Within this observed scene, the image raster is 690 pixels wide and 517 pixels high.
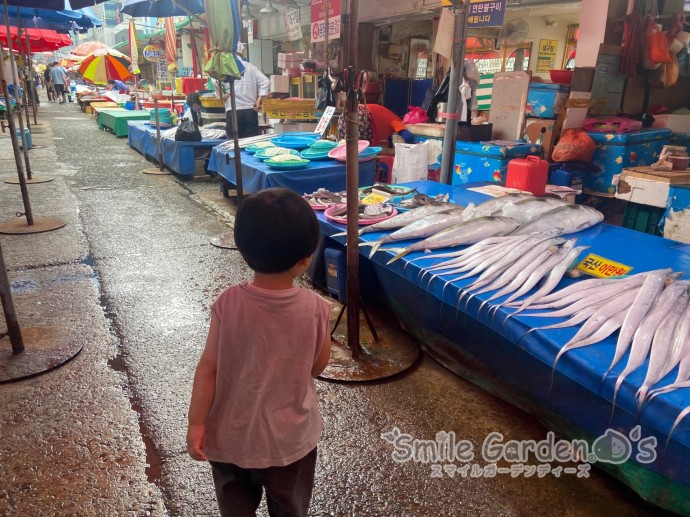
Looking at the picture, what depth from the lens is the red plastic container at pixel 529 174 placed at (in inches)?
190

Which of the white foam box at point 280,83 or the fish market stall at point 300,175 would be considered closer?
the fish market stall at point 300,175

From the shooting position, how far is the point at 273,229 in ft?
4.58

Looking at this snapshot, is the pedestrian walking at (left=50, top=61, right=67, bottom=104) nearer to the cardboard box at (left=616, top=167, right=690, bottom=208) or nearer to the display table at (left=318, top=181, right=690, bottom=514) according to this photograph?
the display table at (left=318, top=181, right=690, bottom=514)

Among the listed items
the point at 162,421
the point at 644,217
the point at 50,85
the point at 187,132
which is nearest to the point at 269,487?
the point at 162,421

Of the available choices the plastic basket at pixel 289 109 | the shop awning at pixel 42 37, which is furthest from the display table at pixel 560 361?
the shop awning at pixel 42 37

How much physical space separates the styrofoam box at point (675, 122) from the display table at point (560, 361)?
4.17 metres

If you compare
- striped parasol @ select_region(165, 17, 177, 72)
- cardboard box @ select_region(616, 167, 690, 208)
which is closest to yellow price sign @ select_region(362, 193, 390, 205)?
cardboard box @ select_region(616, 167, 690, 208)

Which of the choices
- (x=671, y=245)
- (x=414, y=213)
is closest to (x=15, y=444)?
(x=414, y=213)

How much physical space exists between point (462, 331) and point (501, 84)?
16.3 feet

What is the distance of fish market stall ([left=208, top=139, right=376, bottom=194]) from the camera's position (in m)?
5.86

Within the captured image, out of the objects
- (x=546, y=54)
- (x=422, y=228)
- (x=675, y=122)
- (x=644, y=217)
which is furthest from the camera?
(x=546, y=54)

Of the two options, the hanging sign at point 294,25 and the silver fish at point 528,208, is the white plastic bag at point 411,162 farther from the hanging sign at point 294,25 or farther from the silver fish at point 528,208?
the hanging sign at point 294,25

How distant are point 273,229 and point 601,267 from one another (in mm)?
2280

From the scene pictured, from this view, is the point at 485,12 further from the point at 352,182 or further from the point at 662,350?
the point at 662,350
